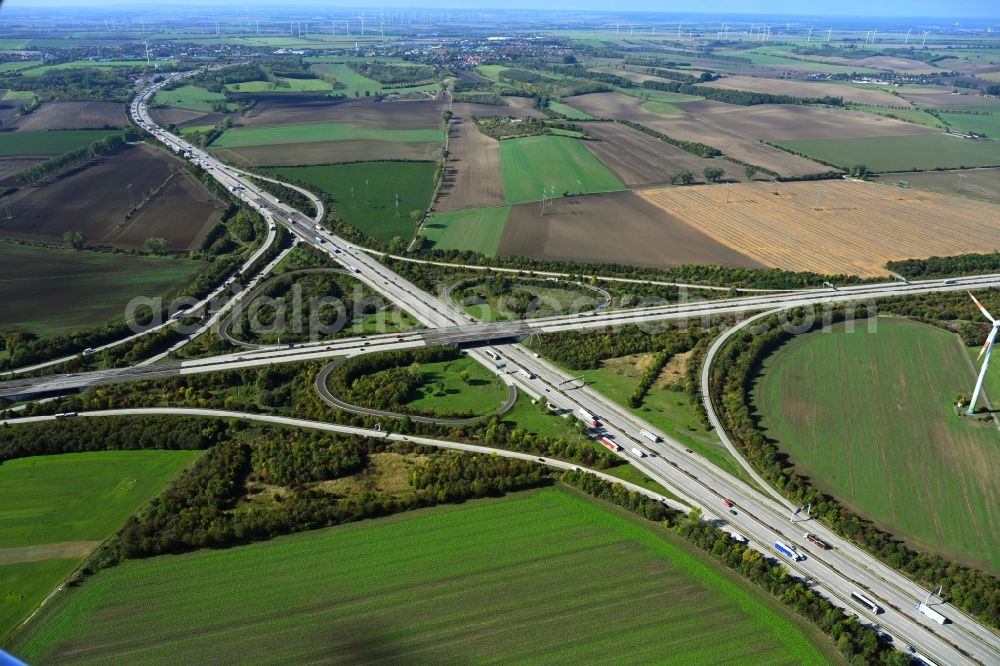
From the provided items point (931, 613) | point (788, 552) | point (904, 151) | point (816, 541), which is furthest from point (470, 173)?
point (931, 613)

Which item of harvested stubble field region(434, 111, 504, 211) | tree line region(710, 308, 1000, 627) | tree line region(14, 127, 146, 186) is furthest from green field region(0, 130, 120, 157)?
tree line region(710, 308, 1000, 627)

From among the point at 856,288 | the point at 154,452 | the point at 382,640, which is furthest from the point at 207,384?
the point at 856,288

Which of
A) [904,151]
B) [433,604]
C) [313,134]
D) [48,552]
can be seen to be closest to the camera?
[433,604]

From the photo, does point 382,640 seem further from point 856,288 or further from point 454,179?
point 454,179

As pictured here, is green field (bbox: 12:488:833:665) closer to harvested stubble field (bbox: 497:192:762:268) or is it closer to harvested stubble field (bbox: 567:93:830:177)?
harvested stubble field (bbox: 497:192:762:268)

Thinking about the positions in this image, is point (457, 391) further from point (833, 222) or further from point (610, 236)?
point (833, 222)
